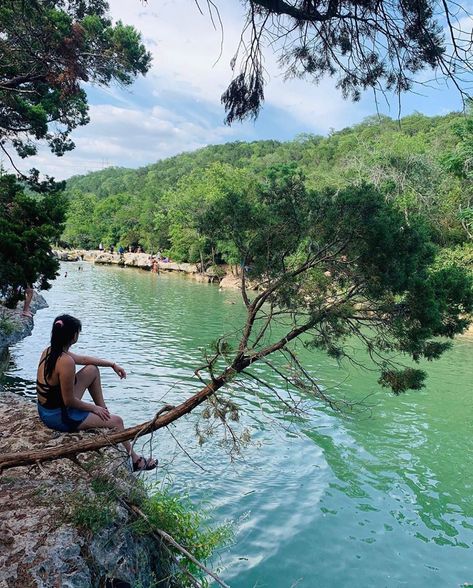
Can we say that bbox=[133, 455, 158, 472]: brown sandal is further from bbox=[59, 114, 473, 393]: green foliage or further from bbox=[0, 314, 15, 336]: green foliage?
bbox=[0, 314, 15, 336]: green foliage

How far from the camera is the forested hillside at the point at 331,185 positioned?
439 inches

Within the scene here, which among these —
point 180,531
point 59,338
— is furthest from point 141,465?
point 59,338

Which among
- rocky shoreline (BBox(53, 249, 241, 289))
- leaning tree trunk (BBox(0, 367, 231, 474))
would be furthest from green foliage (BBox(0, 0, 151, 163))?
rocky shoreline (BBox(53, 249, 241, 289))

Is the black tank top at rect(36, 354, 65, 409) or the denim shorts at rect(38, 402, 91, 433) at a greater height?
the black tank top at rect(36, 354, 65, 409)

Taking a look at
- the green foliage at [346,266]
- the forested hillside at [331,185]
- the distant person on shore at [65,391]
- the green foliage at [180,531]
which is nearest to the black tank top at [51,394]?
the distant person on shore at [65,391]

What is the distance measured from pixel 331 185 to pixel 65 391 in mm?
10993

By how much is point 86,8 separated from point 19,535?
40.7 feet

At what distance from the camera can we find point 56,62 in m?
7.99

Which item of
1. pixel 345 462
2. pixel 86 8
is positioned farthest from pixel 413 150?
pixel 345 462

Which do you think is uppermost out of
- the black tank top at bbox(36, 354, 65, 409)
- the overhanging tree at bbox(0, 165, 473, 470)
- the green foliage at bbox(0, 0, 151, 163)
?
the green foliage at bbox(0, 0, 151, 163)

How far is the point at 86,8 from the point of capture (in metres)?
12.0

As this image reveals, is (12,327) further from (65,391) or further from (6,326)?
(65,391)

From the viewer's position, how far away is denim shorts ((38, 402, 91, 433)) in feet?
14.5

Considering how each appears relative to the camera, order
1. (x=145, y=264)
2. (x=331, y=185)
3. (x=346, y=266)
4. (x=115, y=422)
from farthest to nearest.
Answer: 1. (x=145, y=264)
2. (x=331, y=185)
3. (x=115, y=422)
4. (x=346, y=266)
